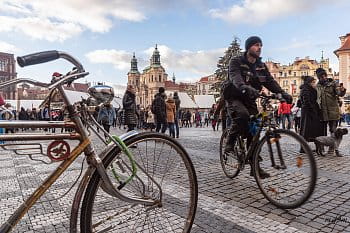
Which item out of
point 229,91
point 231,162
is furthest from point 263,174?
point 229,91

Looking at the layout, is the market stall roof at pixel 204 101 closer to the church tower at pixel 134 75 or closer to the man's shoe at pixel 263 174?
the man's shoe at pixel 263 174

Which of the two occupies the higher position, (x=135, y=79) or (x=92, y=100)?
(x=135, y=79)

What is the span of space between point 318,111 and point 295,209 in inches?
191

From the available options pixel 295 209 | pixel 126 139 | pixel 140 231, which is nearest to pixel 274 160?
pixel 295 209

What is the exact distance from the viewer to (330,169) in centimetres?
534

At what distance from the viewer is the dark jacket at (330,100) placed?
736cm

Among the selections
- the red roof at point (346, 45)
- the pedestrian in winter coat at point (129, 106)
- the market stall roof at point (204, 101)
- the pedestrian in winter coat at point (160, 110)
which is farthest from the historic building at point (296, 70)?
the pedestrian in winter coat at point (129, 106)

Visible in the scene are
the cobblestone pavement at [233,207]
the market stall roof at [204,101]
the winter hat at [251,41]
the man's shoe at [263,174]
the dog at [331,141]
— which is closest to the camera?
the cobblestone pavement at [233,207]

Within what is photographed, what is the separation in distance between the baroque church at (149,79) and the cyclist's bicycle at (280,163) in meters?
106

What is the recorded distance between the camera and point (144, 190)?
231 cm

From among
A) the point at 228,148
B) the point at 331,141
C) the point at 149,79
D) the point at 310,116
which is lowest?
the point at 331,141

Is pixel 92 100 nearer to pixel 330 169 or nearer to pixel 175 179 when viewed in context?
pixel 175 179

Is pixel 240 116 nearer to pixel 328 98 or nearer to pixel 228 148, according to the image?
pixel 228 148

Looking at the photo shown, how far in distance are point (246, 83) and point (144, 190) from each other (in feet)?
7.63
